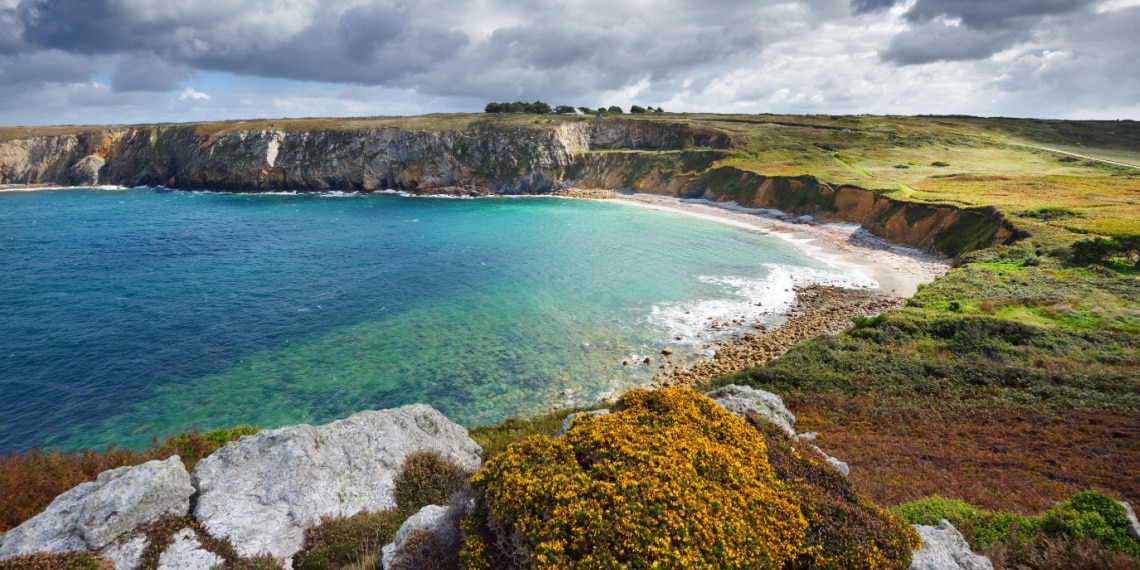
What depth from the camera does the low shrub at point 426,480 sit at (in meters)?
13.0

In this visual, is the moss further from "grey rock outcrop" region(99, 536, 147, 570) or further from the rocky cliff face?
"grey rock outcrop" region(99, 536, 147, 570)

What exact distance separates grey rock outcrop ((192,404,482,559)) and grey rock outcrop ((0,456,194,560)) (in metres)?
0.78

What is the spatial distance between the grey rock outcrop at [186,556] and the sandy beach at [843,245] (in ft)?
170

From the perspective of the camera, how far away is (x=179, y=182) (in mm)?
119750

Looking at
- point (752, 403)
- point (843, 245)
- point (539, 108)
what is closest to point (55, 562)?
point (752, 403)

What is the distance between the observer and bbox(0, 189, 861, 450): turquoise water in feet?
87.0

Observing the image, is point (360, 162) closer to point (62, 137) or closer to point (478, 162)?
point (478, 162)

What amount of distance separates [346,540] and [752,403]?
12702 mm

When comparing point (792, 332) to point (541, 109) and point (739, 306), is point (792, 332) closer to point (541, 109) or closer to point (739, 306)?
point (739, 306)

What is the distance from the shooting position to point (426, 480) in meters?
13.6

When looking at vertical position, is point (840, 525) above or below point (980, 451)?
above

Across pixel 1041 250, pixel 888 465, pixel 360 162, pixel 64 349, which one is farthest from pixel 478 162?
pixel 888 465

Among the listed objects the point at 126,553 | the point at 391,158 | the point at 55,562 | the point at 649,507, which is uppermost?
the point at 391,158

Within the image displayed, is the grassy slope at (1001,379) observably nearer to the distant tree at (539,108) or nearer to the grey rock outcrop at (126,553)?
the grey rock outcrop at (126,553)
